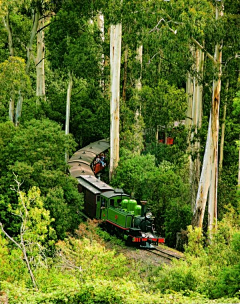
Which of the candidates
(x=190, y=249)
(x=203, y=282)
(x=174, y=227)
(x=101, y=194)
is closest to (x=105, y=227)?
(x=101, y=194)

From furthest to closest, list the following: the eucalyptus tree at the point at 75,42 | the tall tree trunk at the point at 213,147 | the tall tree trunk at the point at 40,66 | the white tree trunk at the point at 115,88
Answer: the tall tree trunk at the point at 40,66, the eucalyptus tree at the point at 75,42, the white tree trunk at the point at 115,88, the tall tree trunk at the point at 213,147

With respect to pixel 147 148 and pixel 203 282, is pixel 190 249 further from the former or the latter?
pixel 147 148

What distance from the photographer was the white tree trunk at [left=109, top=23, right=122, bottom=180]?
3088cm

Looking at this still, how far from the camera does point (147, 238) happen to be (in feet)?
75.3

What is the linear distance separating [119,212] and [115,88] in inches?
383

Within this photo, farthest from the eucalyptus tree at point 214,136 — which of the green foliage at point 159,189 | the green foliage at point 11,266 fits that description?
the green foliage at point 11,266

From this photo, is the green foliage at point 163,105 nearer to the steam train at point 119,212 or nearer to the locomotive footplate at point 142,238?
the steam train at point 119,212

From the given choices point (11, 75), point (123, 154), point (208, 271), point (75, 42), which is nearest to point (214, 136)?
point (123, 154)

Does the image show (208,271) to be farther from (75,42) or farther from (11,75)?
(75,42)

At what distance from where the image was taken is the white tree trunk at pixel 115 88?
3088cm

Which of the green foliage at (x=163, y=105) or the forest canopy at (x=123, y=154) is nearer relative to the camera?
the forest canopy at (x=123, y=154)

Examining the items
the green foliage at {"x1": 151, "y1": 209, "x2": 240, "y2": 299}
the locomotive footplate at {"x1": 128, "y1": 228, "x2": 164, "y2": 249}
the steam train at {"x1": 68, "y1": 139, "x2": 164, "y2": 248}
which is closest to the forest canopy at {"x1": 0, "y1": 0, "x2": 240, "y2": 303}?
the green foliage at {"x1": 151, "y1": 209, "x2": 240, "y2": 299}

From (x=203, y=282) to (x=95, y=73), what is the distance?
18.5m

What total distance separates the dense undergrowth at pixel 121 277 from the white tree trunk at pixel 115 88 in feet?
36.9
